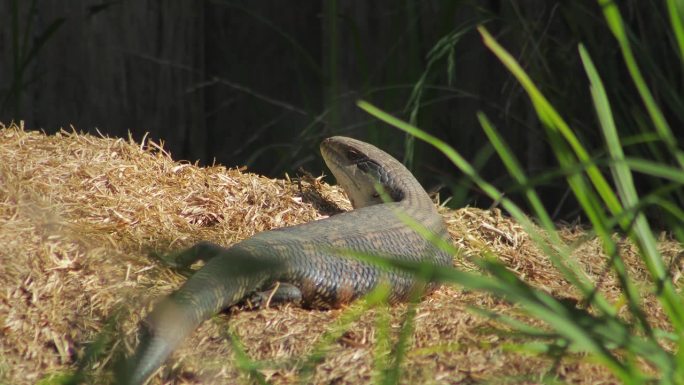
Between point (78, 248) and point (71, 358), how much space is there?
0.55m

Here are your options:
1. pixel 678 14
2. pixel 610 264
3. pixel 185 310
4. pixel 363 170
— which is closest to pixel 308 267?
pixel 185 310

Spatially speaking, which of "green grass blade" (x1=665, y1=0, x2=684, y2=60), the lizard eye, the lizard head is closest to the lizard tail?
"green grass blade" (x1=665, y1=0, x2=684, y2=60)

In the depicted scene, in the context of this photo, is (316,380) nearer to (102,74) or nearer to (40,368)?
(40,368)

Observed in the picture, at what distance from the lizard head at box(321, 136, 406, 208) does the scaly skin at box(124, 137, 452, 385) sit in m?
0.02

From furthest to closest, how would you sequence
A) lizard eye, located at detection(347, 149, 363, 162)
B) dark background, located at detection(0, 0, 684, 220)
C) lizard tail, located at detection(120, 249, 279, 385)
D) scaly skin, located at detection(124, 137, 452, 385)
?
dark background, located at detection(0, 0, 684, 220)
lizard eye, located at detection(347, 149, 363, 162)
scaly skin, located at detection(124, 137, 452, 385)
lizard tail, located at detection(120, 249, 279, 385)

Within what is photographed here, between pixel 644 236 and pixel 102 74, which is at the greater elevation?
pixel 644 236

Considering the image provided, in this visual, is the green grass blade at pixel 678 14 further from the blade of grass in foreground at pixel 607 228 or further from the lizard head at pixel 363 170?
the lizard head at pixel 363 170

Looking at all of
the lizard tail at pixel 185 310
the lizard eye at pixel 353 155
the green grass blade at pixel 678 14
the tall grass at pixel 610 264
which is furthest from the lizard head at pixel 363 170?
the green grass blade at pixel 678 14

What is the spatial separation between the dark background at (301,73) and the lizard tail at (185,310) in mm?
2604

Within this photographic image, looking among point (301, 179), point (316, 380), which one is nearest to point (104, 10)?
point (301, 179)

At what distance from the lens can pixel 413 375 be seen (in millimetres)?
2984

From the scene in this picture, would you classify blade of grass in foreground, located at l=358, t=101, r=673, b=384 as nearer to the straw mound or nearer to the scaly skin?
the straw mound

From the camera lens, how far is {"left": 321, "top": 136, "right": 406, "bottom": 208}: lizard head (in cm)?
524

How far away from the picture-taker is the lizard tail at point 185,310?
2.99 m
